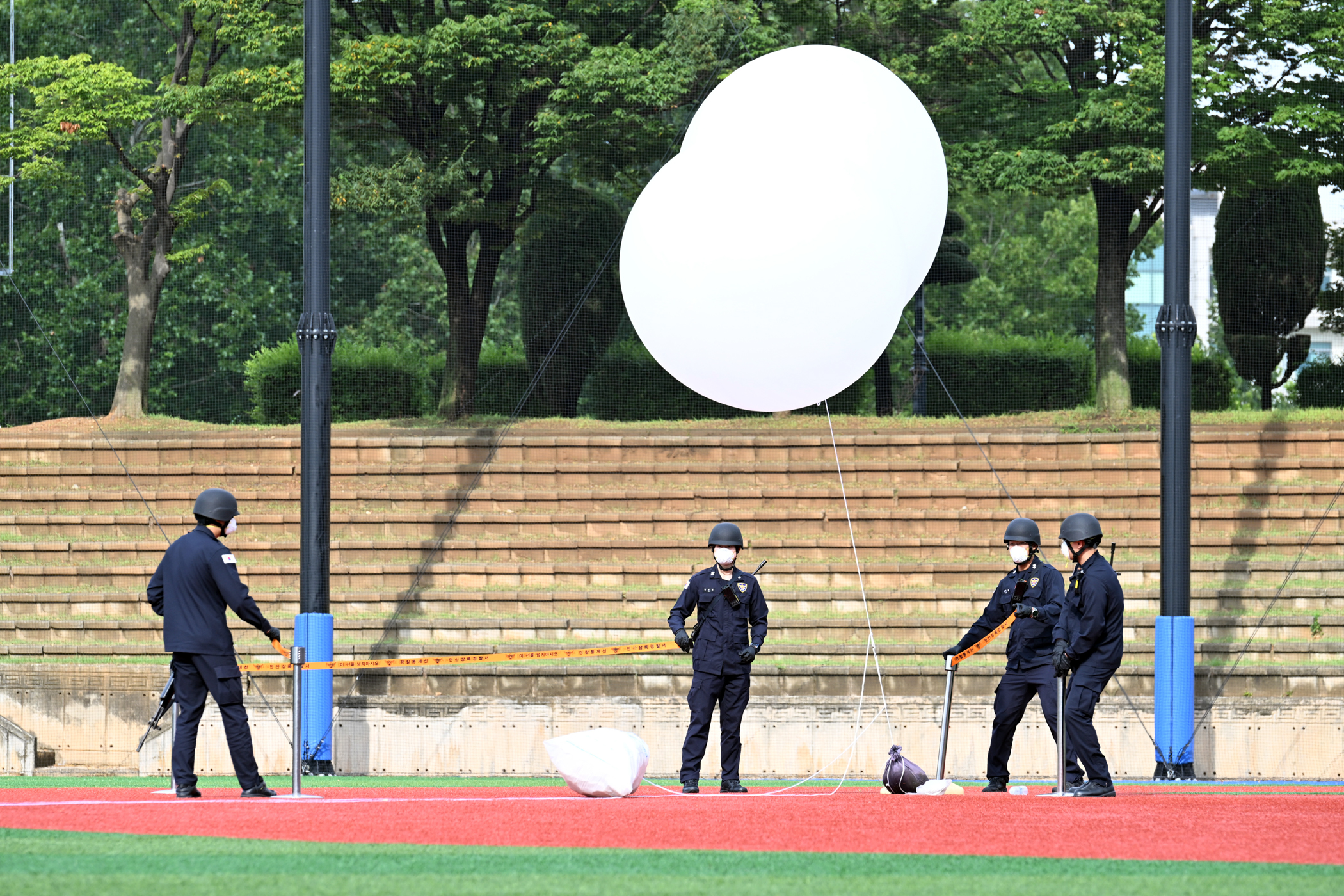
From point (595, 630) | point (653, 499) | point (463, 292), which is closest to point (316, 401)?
point (595, 630)

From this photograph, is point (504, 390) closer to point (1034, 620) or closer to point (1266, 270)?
point (1266, 270)

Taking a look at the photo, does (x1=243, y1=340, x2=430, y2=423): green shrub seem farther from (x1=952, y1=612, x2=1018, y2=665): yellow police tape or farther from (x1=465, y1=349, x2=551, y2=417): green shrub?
(x1=952, y1=612, x2=1018, y2=665): yellow police tape

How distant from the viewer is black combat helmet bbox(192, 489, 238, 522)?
892 cm

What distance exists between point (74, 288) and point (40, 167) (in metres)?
10.7

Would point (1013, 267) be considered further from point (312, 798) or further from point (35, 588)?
point (312, 798)

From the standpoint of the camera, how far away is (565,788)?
33.9 feet

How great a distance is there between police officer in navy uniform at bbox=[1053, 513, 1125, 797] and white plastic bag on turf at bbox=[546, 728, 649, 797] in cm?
264

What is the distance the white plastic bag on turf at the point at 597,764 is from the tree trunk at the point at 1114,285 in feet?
48.9

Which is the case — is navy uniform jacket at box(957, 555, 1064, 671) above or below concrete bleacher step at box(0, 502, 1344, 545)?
below

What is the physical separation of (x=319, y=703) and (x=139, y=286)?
14805 mm

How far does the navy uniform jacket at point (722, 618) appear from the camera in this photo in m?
10.5

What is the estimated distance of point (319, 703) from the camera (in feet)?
40.6

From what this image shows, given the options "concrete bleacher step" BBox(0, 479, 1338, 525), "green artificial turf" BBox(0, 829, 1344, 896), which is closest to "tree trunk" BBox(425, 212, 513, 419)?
"concrete bleacher step" BBox(0, 479, 1338, 525)

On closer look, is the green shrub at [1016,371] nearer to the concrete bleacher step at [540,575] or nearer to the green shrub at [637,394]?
the green shrub at [637,394]
